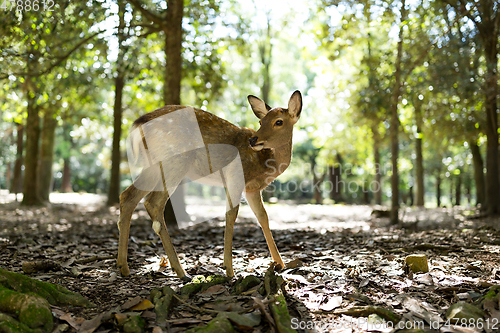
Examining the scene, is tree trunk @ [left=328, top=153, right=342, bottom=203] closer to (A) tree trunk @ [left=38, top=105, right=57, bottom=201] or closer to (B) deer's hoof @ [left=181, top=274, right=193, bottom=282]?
(A) tree trunk @ [left=38, top=105, right=57, bottom=201]

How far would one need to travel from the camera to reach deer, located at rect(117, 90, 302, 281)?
13.0 feet

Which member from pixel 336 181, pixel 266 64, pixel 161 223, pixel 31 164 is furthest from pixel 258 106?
pixel 336 181

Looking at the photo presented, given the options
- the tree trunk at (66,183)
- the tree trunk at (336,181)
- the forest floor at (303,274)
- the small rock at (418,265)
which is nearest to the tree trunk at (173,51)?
the forest floor at (303,274)

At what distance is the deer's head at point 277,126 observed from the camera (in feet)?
13.0

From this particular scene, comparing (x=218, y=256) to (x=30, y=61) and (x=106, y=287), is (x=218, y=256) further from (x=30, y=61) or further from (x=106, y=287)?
(x=30, y=61)

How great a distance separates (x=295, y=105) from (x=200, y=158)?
4.01 feet

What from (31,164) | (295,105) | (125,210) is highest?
(295,105)

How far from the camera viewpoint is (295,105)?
406 centimetres

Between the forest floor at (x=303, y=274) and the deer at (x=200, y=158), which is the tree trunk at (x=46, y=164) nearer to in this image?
the forest floor at (x=303, y=274)

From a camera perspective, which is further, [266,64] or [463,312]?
[266,64]

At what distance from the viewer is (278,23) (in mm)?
18984

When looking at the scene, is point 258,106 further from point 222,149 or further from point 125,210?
point 125,210

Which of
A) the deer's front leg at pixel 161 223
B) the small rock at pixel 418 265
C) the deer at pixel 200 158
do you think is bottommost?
the small rock at pixel 418 265

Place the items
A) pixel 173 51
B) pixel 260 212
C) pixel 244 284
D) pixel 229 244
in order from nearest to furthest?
1. pixel 244 284
2. pixel 229 244
3. pixel 260 212
4. pixel 173 51
